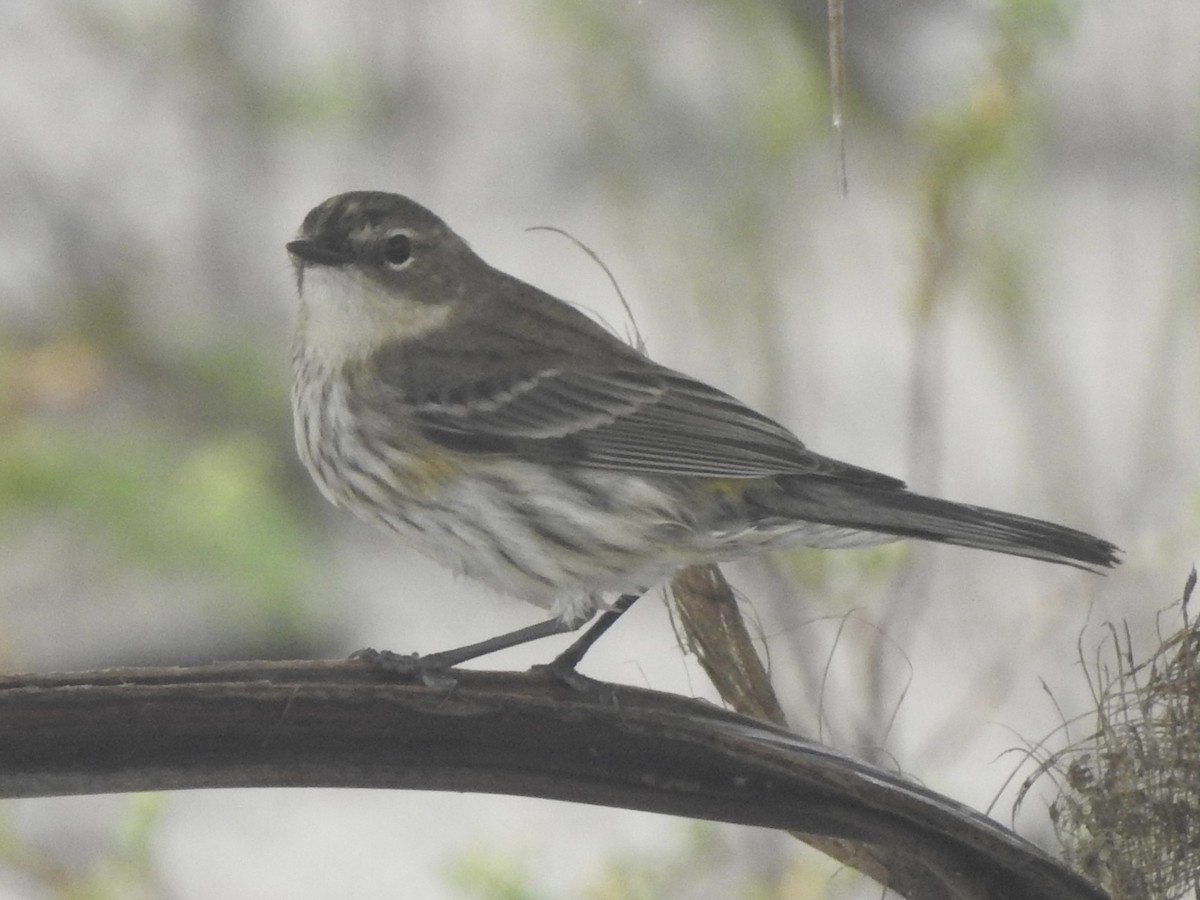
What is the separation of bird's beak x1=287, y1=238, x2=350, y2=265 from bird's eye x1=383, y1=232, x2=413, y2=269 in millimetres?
98

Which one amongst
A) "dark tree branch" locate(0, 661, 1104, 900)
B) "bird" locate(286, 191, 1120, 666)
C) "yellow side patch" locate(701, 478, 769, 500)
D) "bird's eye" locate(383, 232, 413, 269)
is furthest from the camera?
"bird's eye" locate(383, 232, 413, 269)

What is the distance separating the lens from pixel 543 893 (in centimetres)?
331

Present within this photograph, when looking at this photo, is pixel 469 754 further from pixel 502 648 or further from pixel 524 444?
pixel 524 444

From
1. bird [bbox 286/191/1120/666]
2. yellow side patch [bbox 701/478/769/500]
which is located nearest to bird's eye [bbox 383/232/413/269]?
bird [bbox 286/191/1120/666]

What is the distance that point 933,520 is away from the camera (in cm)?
235

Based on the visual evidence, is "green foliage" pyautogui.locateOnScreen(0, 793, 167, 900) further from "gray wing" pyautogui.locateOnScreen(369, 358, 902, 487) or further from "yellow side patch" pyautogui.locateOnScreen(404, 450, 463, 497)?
"gray wing" pyautogui.locateOnScreen(369, 358, 902, 487)

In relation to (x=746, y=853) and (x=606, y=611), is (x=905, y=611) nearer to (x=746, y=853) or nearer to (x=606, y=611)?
(x=746, y=853)

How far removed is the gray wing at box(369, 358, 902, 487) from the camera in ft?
8.97

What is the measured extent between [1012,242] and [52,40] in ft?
10.8

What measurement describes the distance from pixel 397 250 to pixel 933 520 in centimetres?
113

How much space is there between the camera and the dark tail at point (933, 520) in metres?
2.06

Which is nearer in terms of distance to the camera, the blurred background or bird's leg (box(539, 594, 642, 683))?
bird's leg (box(539, 594, 642, 683))

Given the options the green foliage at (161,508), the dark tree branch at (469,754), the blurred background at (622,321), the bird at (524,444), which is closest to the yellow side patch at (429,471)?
the bird at (524,444)

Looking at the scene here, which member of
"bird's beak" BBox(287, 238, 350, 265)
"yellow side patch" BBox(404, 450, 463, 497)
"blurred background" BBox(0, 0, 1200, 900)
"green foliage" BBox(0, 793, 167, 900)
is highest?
"blurred background" BBox(0, 0, 1200, 900)
